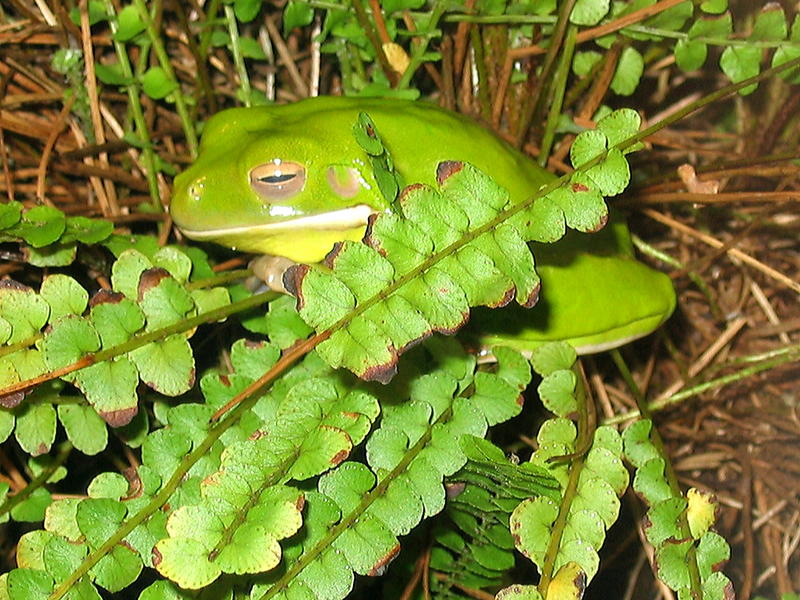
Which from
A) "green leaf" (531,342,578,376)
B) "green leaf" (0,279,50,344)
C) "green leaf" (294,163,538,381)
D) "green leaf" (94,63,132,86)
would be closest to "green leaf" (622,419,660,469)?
"green leaf" (531,342,578,376)

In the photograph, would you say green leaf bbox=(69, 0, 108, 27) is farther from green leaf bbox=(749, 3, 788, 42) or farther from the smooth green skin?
green leaf bbox=(749, 3, 788, 42)

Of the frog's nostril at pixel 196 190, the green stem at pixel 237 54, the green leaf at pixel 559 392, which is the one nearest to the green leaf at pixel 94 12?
the green stem at pixel 237 54

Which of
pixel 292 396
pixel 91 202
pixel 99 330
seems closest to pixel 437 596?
pixel 292 396

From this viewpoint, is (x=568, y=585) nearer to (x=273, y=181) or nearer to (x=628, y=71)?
(x=273, y=181)

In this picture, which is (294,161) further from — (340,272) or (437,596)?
(437,596)

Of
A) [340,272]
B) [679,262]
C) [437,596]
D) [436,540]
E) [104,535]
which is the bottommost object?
[437,596]

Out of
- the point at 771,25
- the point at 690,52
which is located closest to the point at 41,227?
the point at 690,52
